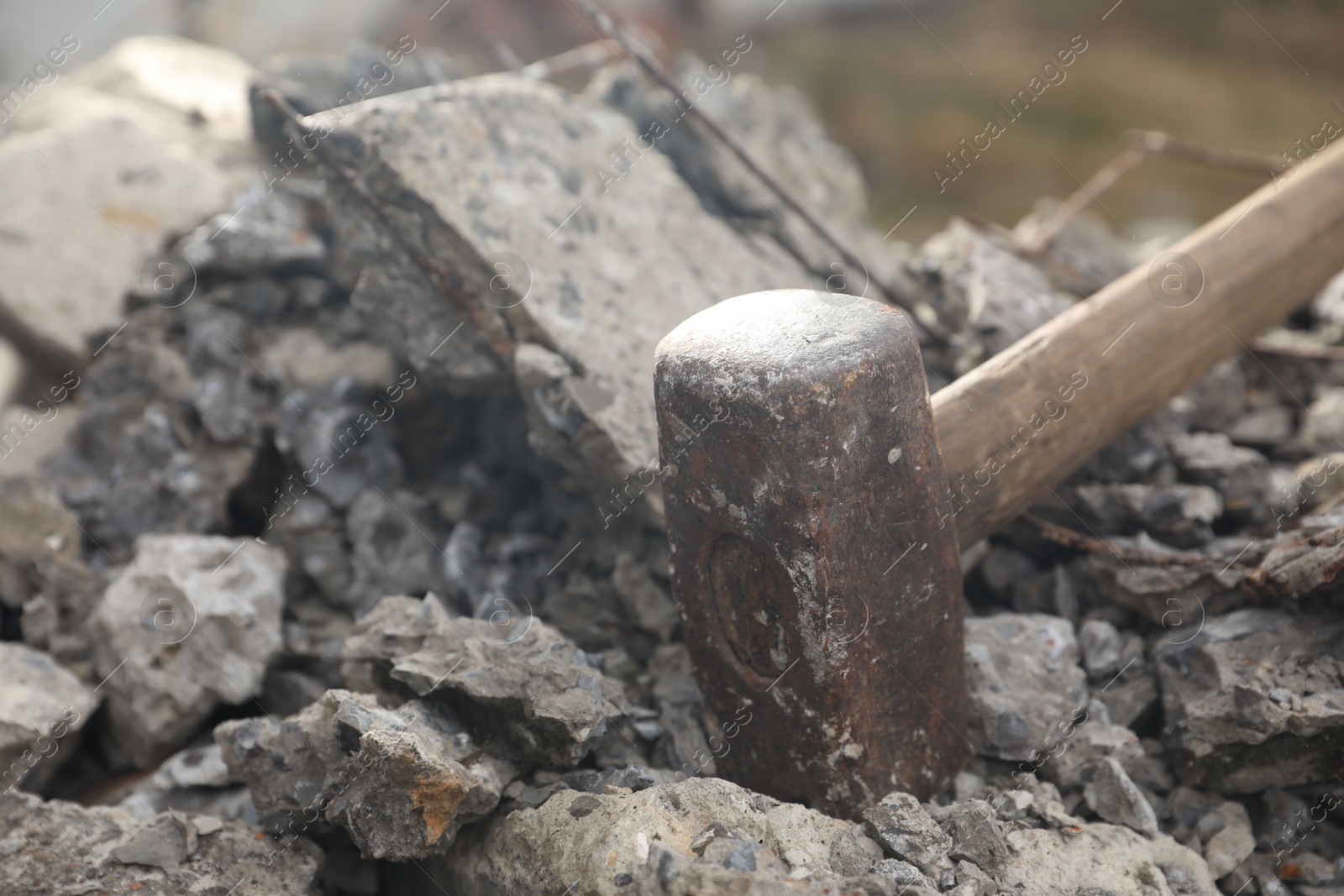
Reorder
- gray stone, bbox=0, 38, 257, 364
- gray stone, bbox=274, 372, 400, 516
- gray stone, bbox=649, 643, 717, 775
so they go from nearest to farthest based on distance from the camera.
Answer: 1. gray stone, bbox=649, 643, 717, 775
2. gray stone, bbox=274, 372, 400, 516
3. gray stone, bbox=0, 38, 257, 364

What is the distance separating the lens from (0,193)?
357 centimetres

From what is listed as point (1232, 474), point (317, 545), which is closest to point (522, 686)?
point (317, 545)

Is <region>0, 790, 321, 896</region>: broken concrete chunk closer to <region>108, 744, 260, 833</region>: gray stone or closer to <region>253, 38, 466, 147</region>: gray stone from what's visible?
<region>108, 744, 260, 833</region>: gray stone

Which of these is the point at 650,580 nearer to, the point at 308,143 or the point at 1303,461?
the point at 308,143

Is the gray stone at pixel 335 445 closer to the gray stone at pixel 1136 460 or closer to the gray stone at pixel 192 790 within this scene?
the gray stone at pixel 192 790

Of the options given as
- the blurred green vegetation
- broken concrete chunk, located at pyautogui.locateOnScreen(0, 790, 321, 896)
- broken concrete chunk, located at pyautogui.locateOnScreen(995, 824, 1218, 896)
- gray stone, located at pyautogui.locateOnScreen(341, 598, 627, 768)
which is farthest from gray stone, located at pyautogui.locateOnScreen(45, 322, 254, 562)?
the blurred green vegetation

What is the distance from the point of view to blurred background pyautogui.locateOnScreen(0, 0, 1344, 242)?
6824 millimetres

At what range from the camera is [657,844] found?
5.68 ft

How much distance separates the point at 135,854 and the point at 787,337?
5.88ft

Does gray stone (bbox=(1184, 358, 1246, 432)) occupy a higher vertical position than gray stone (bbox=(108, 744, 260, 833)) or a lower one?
lower

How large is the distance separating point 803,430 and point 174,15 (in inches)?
277

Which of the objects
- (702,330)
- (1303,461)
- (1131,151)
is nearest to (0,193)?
(702,330)

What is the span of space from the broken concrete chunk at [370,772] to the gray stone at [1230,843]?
1.59 m

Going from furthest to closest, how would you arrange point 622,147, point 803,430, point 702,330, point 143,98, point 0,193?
Answer: point 143,98 < point 0,193 < point 622,147 < point 702,330 < point 803,430
